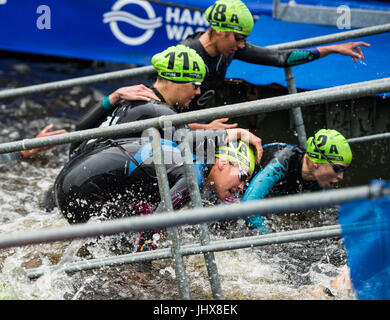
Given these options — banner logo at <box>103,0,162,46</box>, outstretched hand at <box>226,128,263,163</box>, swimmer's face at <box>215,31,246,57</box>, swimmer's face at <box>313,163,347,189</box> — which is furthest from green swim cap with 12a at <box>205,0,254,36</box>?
banner logo at <box>103,0,162,46</box>

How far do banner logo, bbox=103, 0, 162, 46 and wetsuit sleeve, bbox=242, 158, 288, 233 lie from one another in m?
4.30

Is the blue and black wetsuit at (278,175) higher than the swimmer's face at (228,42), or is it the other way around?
the swimmer's face at (228,42)

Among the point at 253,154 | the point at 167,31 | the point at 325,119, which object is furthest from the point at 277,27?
the point at 253,154

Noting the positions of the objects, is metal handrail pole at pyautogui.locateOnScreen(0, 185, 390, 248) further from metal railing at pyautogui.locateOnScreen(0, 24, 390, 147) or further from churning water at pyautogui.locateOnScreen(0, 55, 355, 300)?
metal railing at pyautogui.locateOnScreen(0, 24, 390, 147)

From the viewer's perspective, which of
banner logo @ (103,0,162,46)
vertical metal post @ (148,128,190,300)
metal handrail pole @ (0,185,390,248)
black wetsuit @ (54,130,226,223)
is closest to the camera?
metal handrail pole @ (0,185,390,248)

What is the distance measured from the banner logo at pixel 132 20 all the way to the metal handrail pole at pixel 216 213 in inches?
267

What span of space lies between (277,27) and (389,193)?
5262 millimetres

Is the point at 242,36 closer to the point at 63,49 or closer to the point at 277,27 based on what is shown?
the point at 277,27

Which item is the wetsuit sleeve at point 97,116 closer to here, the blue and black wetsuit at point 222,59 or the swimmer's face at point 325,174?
the blue and black wetsuit at point 222,59

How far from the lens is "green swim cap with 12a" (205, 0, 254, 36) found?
497cm

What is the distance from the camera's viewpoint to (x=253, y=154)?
4.61m

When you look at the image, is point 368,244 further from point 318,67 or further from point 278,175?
point 318,67

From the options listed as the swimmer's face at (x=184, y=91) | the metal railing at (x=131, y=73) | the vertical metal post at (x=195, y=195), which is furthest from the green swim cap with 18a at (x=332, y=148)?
the vertical metal post at (x=195, y=195)

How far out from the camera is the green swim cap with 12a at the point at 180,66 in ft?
14.2
